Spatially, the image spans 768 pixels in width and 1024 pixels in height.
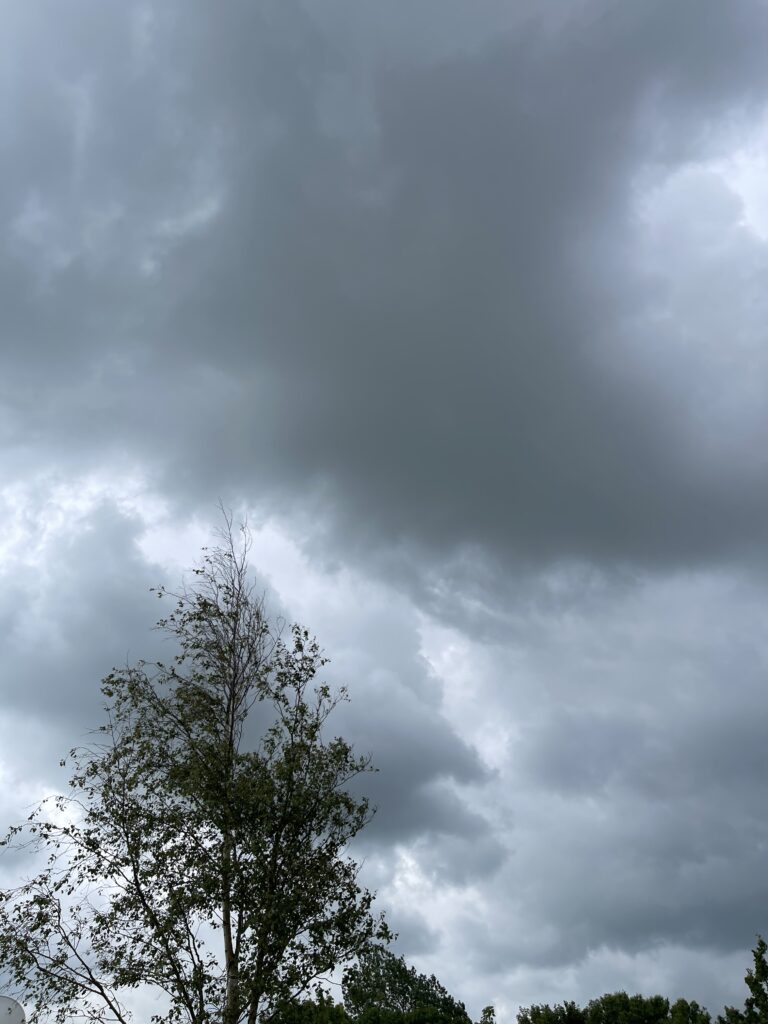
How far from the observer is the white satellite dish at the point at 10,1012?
82.7 feet

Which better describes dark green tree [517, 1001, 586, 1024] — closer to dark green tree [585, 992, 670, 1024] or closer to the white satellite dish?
dark green tree [585, 992, 670, 1024]

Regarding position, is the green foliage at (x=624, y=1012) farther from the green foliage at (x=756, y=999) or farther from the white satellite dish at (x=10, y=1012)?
the white satellite dish at (x=10, y=1012)

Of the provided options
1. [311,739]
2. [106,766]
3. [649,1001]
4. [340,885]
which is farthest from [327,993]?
[649,1001]

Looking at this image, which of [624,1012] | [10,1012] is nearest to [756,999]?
[624,1012]

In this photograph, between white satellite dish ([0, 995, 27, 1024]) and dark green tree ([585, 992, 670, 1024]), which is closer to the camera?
white satellite dish ([0, 995, 27, 1024])

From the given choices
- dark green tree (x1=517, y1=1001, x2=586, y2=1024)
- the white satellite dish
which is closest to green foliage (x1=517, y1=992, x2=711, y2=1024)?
dark green tree (x1=517, y1=1001, x2=586, y2=1024)

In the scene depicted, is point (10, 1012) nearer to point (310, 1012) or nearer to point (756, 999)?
point (310, 1012)

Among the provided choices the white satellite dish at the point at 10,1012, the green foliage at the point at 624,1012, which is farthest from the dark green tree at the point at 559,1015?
the white satellite dish at the point at 10,1012

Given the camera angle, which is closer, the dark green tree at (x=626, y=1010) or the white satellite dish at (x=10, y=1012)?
the white satellite dish at (x=10, y=1012)

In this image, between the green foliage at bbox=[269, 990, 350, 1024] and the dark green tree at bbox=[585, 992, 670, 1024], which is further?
the dark green tree at bbox=[585, 992, 670, 1024]

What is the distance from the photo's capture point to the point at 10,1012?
999 inches

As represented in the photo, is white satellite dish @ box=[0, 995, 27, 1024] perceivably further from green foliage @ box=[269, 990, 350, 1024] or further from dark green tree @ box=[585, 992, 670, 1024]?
dark green tree @ box=[585, 992, 670, 1024]

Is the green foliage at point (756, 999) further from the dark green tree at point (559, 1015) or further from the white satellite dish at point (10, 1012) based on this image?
the white satellite dish at point (10, 1012)

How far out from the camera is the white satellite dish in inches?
993
